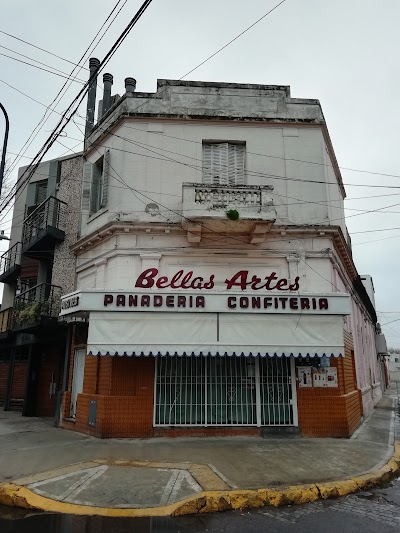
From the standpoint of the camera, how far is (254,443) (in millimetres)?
9797

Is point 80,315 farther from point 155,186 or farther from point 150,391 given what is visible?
point 155,186

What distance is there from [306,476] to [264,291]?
5.13 m

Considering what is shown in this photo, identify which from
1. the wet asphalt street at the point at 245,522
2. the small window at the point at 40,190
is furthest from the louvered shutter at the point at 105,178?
the wet asphalt street at the point at 245,522

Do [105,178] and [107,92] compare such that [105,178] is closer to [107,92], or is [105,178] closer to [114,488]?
[107,92]

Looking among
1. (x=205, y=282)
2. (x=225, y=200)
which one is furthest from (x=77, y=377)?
(x=225, y=200)

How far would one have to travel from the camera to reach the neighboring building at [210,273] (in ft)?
33.0

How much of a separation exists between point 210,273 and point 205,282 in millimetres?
322

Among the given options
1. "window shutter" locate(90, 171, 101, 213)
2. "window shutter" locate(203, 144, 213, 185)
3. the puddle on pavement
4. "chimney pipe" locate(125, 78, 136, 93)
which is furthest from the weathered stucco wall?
the puddle on pavement

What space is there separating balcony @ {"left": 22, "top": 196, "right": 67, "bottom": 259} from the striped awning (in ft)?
20.6

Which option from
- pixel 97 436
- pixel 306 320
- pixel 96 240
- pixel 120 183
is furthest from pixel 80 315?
pixel 306 320

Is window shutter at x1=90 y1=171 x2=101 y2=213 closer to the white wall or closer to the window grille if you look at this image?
the white wall

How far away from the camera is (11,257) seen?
67.3 ft

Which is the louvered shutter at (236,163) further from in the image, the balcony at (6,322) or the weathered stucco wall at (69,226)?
the balcony at (6,322)

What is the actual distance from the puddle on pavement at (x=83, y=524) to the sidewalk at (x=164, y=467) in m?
0.16
